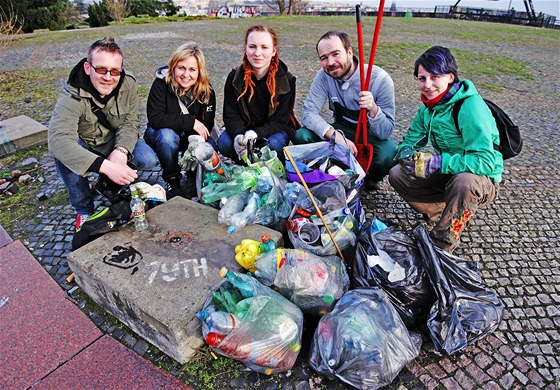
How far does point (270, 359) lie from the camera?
1958 mm

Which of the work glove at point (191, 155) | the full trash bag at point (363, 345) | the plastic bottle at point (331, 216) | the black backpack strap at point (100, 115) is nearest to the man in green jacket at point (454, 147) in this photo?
the plastic bottle at point (331, 216)

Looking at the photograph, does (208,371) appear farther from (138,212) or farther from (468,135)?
(468,135)

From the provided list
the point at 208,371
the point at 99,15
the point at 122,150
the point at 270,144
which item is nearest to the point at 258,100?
the point at 270,144

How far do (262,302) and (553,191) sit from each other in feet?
11.6

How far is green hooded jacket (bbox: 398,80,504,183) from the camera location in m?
2.47

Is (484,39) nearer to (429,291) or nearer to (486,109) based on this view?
(486,109)

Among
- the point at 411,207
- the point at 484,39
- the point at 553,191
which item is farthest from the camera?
the point at 484,39

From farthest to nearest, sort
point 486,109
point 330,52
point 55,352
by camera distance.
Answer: point 330,52 < point 486,109 < point 55,352

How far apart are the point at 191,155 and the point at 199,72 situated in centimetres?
78

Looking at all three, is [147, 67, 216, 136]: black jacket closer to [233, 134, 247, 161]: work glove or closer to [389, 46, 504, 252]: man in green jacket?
[233, 134, 247, 161]: work glove

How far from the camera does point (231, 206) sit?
2854 millimetres

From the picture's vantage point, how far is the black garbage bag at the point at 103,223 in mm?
2672

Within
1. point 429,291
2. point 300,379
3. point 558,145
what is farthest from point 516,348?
point 558,145

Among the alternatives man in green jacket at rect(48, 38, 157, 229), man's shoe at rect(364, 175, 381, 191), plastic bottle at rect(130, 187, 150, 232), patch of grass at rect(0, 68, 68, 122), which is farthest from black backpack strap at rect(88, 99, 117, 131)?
patch of grass at rect(0, 68, 68, 122)
